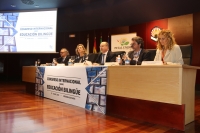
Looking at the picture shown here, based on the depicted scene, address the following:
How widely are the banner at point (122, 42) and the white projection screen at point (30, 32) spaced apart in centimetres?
183

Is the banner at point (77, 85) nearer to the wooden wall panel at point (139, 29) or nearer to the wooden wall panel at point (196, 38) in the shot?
the wooden wall panel at point (139, 29)

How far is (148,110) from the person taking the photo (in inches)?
74.7

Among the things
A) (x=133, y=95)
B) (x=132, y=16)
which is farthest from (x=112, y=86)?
(x=132, y=16)

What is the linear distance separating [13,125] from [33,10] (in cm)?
424

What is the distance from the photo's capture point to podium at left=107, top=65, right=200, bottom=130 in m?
1.67

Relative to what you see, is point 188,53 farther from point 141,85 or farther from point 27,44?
point 27,44

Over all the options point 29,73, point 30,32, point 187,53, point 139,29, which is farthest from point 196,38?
point 30,32

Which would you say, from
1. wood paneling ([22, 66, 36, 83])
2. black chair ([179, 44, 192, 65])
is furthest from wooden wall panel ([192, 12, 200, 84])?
wood paneling ([22, 66, 36, 83])

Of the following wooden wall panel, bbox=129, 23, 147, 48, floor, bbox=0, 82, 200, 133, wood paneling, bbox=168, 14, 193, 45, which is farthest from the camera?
wooden wall panel, bbox=129, 23, 147, 48

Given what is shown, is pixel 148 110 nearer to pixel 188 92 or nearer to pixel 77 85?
pixel 188 92

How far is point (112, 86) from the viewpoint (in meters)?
2.18

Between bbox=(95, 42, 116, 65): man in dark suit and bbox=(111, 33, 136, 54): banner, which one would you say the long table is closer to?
bbox=(95, 42, 116, 65): man in dark suit

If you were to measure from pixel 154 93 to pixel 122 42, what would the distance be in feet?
13.2

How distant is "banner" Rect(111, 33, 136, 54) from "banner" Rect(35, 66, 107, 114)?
2.82 m
